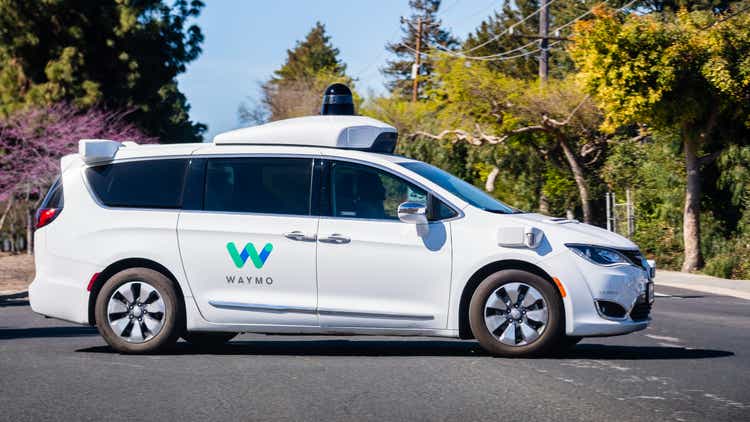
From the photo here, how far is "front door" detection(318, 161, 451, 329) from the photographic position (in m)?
8.98

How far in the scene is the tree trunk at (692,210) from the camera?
25141 mm

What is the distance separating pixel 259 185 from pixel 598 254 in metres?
2.87

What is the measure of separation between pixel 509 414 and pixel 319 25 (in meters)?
110

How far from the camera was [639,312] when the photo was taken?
902cm

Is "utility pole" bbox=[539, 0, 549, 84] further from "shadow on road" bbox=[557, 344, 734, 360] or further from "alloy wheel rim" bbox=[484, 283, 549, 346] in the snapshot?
"alloy wheel rim" bbox=[484, 283, 549, 346]

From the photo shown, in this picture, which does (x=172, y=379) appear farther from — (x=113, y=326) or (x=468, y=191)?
(x=468, y=191)

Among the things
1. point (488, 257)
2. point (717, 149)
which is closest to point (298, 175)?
point (488, 257)

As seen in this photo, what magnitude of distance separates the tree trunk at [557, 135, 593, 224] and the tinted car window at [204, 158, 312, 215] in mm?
23812

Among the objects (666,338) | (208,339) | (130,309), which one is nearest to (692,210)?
(666,338)

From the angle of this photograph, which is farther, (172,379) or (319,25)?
(319,25)

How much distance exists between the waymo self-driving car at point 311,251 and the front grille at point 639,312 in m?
0.01

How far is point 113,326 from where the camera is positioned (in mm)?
9422

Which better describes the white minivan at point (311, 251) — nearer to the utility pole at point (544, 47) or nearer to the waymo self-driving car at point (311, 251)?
the waymo self-driving car at point (311, 251)

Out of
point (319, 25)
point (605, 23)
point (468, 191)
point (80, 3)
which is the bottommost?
point (468, 191)
